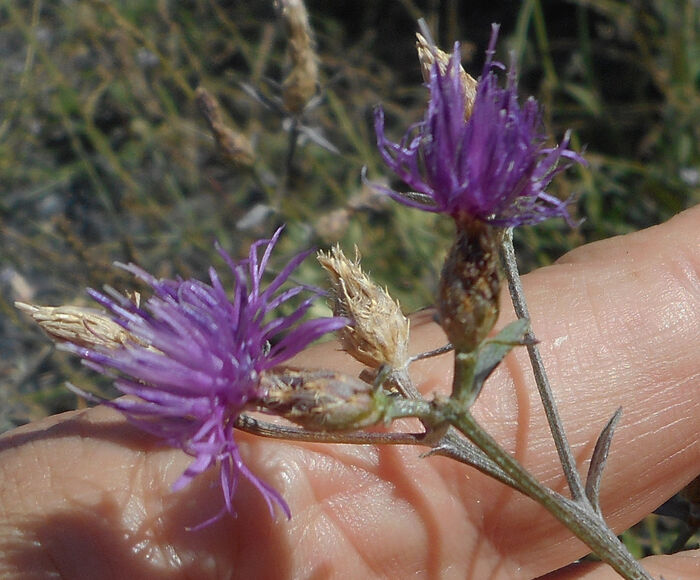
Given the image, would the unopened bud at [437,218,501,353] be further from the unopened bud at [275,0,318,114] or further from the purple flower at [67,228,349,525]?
the unopened bud at [275,0,318,114]

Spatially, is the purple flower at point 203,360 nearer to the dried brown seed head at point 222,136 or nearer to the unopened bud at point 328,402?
the unopened bud at point 328,402

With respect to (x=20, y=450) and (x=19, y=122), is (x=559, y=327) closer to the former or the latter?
(x=20, y=450)

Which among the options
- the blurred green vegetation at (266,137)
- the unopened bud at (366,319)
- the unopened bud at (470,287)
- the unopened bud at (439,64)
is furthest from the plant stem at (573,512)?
the blurred green vegetation at (266,137)

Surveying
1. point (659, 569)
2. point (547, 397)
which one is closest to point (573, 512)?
point (547, 397)

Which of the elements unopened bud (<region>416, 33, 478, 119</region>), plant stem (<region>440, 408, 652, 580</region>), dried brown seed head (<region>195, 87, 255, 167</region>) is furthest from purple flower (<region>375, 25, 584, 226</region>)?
dried brown seed head (<region>195, 87, 255, 167</region>)

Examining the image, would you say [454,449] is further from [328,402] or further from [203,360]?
[203,360]
